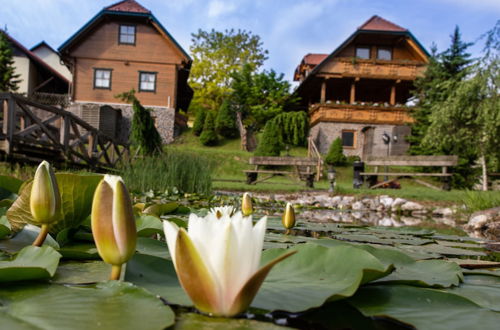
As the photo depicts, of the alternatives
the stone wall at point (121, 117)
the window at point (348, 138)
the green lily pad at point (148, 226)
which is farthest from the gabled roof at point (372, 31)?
the green lily pad at point (148, 226)

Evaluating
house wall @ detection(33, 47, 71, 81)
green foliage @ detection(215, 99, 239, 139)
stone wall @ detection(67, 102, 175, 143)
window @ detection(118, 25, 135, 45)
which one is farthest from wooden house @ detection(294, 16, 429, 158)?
house wall @ detection(33, 47, 71, 81)

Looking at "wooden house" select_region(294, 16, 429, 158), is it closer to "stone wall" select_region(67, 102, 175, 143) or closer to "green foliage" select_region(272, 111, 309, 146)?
"green foliage" select_region(272, 111, 309, 146)

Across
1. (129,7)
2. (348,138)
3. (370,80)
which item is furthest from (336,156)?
(129,7)

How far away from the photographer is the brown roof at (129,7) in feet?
58.8

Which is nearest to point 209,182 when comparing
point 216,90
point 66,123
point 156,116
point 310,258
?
point 66,123

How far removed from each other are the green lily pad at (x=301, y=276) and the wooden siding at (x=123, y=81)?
1878cm

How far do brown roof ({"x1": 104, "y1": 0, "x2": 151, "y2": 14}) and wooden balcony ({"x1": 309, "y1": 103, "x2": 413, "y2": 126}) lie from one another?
399 inches

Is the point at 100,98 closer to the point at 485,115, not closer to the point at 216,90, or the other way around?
the point at 216,90

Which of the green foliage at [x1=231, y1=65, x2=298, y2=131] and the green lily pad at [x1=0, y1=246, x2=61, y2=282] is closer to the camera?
the green lily pad at [x1=0, y1=246, x2=61, y2=282]

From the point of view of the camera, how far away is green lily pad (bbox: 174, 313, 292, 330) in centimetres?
52

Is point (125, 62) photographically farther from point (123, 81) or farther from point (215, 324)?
point (215, 324)

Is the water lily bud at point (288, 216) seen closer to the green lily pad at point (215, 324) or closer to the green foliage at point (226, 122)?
the green lily pad at point (215, 324)

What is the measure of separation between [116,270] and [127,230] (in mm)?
98

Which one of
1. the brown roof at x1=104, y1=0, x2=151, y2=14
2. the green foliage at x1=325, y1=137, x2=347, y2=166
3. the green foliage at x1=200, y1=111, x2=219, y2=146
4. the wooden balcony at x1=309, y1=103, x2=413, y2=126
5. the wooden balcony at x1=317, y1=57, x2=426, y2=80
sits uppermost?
the brown roof at x1=104, y1=0, x2=151, y2=14
